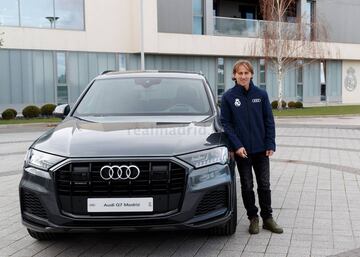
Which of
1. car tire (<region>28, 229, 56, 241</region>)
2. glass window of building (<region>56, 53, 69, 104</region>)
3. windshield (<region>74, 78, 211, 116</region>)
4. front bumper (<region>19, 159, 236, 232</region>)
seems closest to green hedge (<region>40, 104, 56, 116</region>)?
glass window of building (<region>56, 53, 69, 104</region>)

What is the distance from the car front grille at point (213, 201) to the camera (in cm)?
407

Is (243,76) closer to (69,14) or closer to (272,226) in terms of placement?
(272,226)

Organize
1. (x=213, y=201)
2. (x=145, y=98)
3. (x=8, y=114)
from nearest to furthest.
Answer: (x=213, y=201)
(x=145, y=98)
(x=8, y=114)

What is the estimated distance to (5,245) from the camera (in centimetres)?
478

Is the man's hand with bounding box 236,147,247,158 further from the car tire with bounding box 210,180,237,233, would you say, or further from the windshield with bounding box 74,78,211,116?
the windshield with bounding box 74,78,211,116

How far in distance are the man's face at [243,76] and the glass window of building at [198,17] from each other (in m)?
27.4

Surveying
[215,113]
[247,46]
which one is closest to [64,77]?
[247,46]

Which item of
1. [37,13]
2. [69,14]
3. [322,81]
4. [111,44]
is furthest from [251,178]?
[322,81]

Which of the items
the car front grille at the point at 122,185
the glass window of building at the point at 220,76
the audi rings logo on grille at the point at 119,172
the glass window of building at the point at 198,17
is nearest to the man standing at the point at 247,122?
the car front grille at the point at 122,185

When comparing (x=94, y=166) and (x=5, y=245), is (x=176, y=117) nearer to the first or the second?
(x=94, y=166)

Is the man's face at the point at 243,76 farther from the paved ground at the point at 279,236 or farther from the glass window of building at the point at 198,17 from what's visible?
the glass window of building at the point at 198,17

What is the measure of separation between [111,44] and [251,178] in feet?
82.2

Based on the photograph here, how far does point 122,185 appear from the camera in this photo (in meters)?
3.93

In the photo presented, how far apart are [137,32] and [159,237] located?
25435mm
